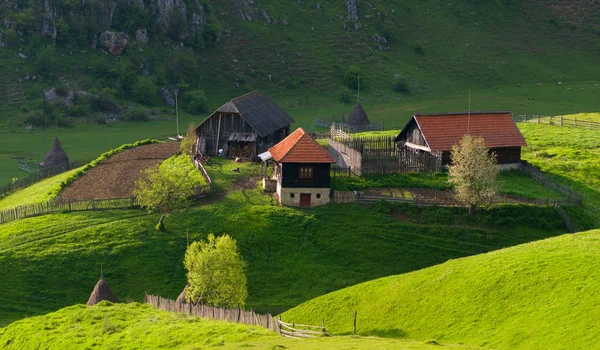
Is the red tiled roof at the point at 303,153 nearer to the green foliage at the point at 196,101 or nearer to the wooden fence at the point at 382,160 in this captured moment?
the wooden fence at the point at 382,160

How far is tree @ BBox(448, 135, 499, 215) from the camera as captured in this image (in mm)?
61250

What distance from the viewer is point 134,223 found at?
60031 mm

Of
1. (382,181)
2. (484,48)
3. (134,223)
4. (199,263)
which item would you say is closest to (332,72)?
(484,48)

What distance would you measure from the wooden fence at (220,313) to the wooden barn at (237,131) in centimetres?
3237

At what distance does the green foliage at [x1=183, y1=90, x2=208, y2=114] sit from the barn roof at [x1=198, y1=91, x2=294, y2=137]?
1486 inches

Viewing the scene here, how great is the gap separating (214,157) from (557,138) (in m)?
31.6

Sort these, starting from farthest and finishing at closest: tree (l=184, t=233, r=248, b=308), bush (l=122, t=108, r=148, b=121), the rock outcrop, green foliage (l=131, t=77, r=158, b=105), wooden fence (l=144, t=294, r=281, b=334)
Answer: the rock outcrop → green foliage (l=131, t=77, r=158, b=105) → bush (l=122, t=108, r=148, b=121) → tree (l=184, t=233, r=248, b=308) → wooden fence (l=144, t=294, r=281, b=334)

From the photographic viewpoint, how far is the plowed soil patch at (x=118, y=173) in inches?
2643

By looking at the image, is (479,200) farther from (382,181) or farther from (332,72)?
(332,72)

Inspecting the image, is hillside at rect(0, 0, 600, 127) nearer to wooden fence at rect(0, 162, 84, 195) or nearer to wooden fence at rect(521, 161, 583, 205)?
wooden fence at rect(0, 162, 84, 195)

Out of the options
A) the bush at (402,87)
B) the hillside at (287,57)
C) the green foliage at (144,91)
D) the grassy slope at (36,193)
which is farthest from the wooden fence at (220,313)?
the bush at (402,87)

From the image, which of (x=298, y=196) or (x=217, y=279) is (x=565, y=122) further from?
(x=217, y=279)

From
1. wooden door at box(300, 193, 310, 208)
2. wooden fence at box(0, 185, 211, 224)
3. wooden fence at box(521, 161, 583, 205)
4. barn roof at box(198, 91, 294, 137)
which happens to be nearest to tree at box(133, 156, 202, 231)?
wooden fence at box(0, 185, 211, 224)

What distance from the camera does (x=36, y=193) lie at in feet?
232
